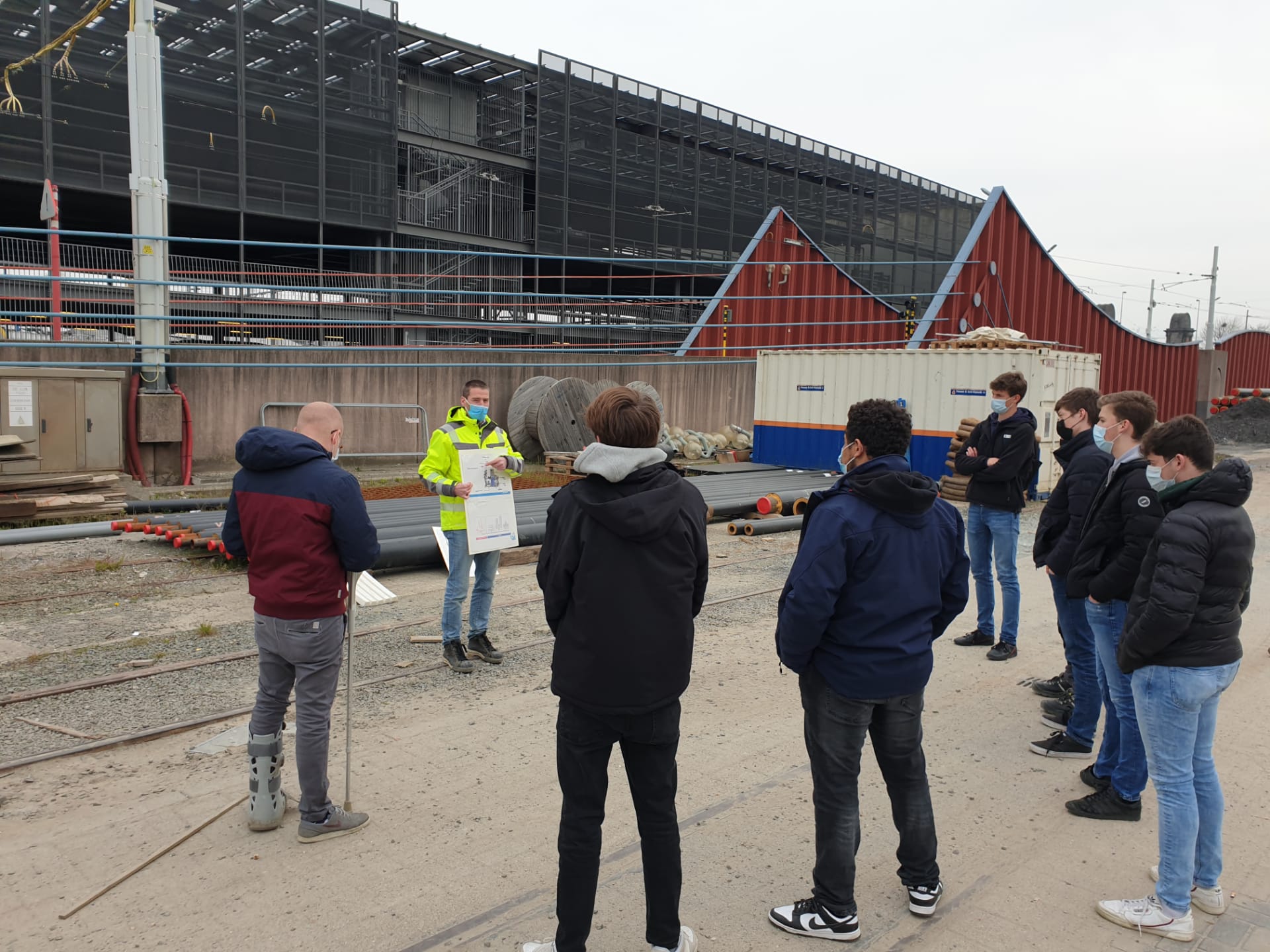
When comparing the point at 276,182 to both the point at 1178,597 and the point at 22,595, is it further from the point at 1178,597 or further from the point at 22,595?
the point at 1178,597

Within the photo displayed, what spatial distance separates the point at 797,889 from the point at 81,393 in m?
11.9

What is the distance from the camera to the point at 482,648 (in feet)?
21.7

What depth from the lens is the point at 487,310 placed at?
29.2 metres

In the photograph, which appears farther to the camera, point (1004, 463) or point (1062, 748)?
point (1004, 463)

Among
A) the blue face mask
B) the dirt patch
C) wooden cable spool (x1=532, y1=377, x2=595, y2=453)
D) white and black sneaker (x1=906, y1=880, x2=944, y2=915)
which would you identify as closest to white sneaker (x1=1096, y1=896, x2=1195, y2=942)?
white and black sneaker (x1=906, y1=880, x2=944, y2=915)

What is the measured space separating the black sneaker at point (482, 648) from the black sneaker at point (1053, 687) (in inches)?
145

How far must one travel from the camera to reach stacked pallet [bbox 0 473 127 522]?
408 inches

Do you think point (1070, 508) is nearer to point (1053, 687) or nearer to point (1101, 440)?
point (1101, 440)

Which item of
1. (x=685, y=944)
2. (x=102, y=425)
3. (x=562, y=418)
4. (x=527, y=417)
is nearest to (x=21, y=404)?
(x=102, y=425)

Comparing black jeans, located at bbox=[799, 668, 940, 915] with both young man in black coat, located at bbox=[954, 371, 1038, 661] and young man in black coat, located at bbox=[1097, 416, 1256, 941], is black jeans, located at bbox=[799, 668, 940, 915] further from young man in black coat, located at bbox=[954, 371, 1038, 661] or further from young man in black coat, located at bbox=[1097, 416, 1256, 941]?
young man in black coat, located at bbox=[954, 371, 1038, 661]

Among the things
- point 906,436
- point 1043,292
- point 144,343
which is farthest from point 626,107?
point 906,436

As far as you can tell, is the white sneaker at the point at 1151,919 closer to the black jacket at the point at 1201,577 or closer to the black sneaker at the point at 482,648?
the black jacket at the point at 1201,577

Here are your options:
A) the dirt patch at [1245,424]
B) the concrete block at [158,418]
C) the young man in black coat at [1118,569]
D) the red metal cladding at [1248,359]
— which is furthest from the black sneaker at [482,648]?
the red metal cladding at [1248,359]

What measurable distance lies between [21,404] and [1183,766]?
12951 mm
